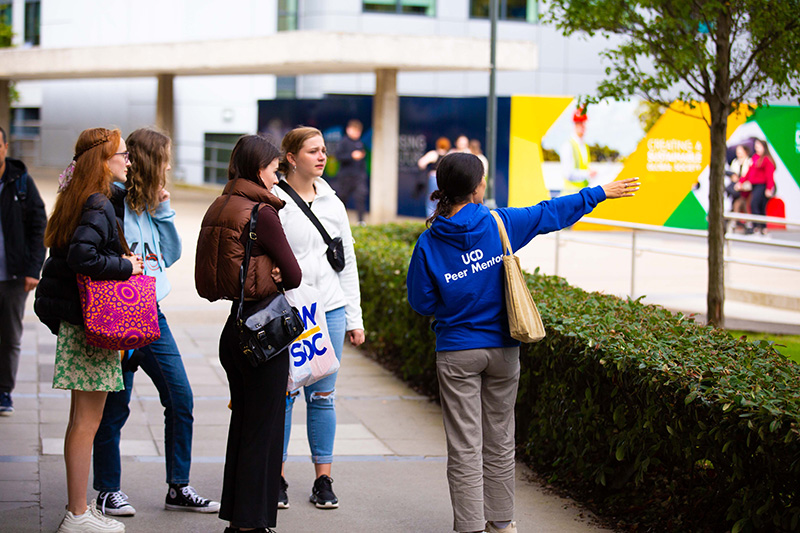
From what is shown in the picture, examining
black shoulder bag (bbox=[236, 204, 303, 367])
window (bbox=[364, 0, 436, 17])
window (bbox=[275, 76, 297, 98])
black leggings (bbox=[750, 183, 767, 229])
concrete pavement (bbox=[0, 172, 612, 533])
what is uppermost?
window (bbox=[364, 0, 436, 17])

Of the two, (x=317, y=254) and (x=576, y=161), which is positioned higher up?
(x=576, y=161)

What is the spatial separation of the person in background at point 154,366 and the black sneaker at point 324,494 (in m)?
0.50

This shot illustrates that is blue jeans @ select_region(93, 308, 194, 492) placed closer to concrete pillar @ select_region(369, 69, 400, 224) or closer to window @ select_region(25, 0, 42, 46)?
concrete pillar @ select_region(369, 69, 400, 224)

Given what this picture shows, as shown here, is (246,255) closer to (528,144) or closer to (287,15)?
(528,144)

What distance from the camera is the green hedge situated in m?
3.44

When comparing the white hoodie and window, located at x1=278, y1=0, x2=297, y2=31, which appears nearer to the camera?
the white hoodie

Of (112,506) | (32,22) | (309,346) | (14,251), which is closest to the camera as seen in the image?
(309,346)

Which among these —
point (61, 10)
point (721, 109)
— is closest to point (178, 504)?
point (721, 109)

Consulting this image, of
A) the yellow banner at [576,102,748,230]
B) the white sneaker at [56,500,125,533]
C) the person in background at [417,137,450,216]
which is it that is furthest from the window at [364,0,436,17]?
the white sneaker at [56,500,125,533]

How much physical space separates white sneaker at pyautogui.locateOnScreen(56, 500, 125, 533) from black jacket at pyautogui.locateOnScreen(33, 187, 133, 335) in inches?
34.2

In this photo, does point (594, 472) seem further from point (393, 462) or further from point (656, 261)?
point (656, 261)

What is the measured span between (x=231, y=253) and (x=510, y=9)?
3065cm

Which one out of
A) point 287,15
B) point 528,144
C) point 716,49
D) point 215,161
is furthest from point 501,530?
point 287,15

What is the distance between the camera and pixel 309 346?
13.7 ft
